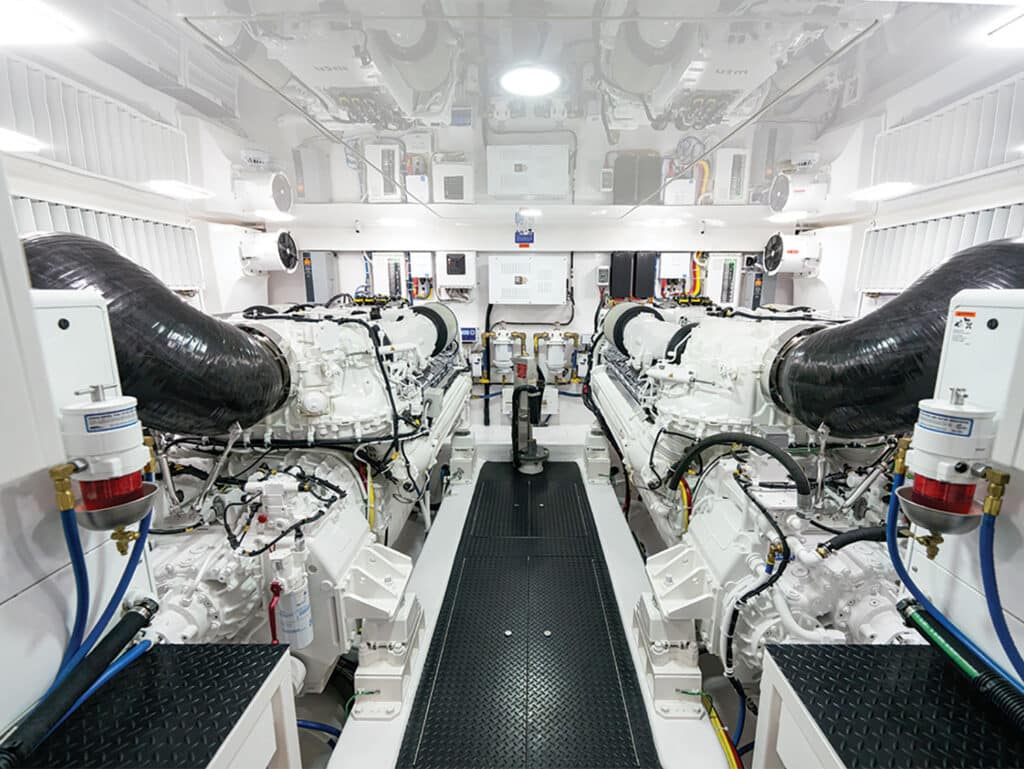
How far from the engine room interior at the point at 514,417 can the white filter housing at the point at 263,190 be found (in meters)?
0.03

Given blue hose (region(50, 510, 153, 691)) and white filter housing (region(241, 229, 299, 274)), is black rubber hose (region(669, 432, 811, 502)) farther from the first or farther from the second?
white filter housing (region(241, 229, 299, 274))

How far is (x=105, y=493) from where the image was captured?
2.88 feet

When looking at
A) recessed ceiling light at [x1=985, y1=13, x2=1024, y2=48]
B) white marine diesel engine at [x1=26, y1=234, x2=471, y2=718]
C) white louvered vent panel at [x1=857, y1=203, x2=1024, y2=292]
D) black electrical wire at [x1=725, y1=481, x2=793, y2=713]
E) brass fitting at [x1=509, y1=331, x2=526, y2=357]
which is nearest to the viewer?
white marine diesel engine at [x1=26, y1=234, x2=471, y2=718]

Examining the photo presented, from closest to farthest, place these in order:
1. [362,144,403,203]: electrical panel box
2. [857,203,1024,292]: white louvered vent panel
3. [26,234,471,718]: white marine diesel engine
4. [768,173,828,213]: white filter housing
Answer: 1. [26,234,471,718]: white marine diesel engine
2. [857,203,1024,292]: white louvered vent panel
3. [362,144,403,203]: electrical panel box
4. [768,173,828,213]: white filter housing

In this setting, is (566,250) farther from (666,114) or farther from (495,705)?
(495,705)

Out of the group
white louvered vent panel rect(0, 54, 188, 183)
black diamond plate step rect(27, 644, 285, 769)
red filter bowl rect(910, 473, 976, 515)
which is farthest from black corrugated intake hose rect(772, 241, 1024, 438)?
white louvered vent panel rect(0, 54, 188, 183)

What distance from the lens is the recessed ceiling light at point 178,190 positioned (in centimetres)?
323

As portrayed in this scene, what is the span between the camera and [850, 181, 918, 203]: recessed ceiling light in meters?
3.36

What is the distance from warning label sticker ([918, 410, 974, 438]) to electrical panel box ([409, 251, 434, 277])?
545 cm

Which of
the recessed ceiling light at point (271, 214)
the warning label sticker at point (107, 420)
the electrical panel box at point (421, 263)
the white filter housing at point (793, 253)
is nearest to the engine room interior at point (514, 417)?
the warning label sticker at point (107, 420)

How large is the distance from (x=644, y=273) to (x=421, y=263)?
293 centimetres

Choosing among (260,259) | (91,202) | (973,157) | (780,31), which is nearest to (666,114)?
(780,31)

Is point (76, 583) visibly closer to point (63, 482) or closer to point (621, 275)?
point (63, 482)

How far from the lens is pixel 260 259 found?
466 centimetres
